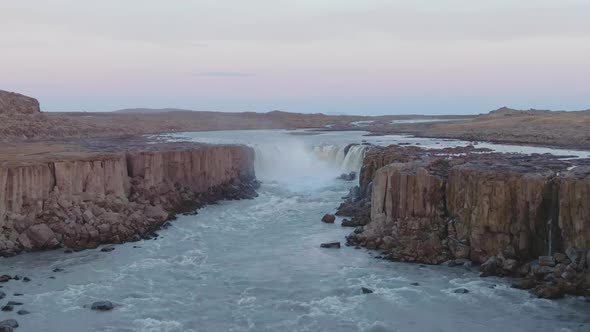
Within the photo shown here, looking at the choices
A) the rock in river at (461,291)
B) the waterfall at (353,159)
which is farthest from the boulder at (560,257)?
the waterfall at (353,159)

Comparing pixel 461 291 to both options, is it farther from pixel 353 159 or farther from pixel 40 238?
pixel 353 159

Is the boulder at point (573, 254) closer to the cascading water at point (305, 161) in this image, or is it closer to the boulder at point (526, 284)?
the boulder at point (526, 284)

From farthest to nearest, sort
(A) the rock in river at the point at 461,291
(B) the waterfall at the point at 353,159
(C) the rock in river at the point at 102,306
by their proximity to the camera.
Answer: (B) the waterfall at the point at 353,159 → (A) the rock in river at the point at 461,291 → (C) the rock in river at the point at 102,306

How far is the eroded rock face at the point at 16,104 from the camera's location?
59.8 metres

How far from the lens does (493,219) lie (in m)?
23.6

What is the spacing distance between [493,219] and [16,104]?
173ft

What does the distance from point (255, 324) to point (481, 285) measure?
26.6 ft

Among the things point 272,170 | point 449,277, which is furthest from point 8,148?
point 449,277

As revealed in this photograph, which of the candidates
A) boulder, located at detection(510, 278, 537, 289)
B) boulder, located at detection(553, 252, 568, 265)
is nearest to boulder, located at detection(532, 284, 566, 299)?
boulder, located at detection(510, 278, 537, 289)

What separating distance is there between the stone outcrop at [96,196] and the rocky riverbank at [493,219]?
1134 cm

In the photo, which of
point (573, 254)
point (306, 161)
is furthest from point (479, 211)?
point (306, 161)

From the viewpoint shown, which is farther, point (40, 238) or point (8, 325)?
point (40, 238)

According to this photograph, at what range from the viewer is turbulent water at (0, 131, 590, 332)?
60.1 ft

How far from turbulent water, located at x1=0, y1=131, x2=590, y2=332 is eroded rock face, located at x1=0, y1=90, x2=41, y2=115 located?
3687cm
